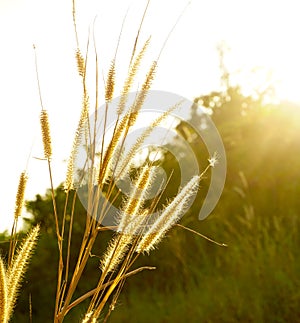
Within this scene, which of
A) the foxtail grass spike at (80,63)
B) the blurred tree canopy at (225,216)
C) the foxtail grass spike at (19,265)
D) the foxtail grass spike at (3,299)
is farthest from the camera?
the blurred tree canopy at (225,216)

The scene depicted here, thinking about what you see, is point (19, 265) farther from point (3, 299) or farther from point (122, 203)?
point (122, 203)

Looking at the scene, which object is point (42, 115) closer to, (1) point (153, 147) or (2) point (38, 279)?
(1) point (153, 147)

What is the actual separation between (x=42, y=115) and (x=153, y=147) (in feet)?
0.92

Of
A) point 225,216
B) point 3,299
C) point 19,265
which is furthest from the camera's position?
point 225,216

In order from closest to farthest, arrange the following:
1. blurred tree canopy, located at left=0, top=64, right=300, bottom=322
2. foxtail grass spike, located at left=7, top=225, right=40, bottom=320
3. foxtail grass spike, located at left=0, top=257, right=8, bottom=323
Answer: foxtail grass spike, located at left=0, top=257, right=8, bottom=323 → foxtail grass spike, located at left=7, top=225, right=40, bottom=320 → blurred tree canopy, located at left=0, top=64, right=300, bottom=322

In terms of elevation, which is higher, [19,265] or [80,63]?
[80,63]

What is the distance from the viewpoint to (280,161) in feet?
25.7

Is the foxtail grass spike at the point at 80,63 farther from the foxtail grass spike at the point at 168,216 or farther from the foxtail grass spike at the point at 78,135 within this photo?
the foxtail grass spike at the point at 168,216

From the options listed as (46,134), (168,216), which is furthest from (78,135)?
(168,216)

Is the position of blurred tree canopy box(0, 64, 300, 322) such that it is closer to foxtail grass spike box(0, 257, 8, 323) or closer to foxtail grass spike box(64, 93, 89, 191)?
foxtail grass spike box(64, 93, 89, 191)

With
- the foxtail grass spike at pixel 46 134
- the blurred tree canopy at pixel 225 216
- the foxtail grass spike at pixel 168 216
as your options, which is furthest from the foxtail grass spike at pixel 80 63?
the blurred tree canopy at pixel 225 216

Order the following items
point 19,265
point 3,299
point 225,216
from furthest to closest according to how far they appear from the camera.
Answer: point 225,216
point 19,265
point 3,299

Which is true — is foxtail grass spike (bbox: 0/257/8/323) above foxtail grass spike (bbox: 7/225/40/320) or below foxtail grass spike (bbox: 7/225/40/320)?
below

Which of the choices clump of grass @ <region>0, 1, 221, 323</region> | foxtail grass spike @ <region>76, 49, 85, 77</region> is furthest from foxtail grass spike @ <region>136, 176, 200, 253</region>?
foxtail grass spike @ <region>76, 49, 85, 77</region>
